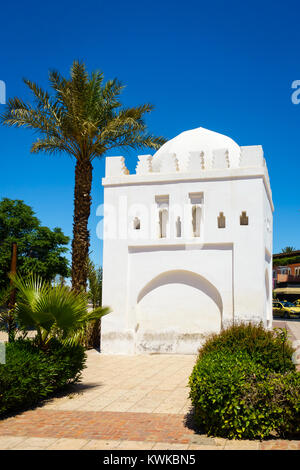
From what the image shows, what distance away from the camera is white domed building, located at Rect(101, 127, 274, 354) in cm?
1327

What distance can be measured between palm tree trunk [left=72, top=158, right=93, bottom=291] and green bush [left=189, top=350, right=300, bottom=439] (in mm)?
10002

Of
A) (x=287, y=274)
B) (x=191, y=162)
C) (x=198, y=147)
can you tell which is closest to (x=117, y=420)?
(x=191, y=162)

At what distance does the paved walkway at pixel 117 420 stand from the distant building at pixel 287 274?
1422 inches

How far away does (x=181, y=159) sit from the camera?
49.4ft

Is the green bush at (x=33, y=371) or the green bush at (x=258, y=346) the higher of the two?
the green bush at (x=258, y=346)

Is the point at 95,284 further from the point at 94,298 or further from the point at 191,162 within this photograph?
the point at 191,162

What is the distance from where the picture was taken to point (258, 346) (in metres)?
7.20

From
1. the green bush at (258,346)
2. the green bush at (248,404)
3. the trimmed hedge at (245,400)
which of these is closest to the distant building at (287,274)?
the green bush at (258,346)

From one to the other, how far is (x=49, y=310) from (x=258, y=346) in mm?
3776

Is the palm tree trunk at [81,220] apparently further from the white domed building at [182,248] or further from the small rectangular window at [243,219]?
the small rectangular window at [243,219]

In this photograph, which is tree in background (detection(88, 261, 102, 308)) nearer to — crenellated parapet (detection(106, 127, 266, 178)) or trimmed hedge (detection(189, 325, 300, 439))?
crenellated parapet (detection(106, 127, 266, 178))

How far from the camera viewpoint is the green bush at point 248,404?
575 cm
